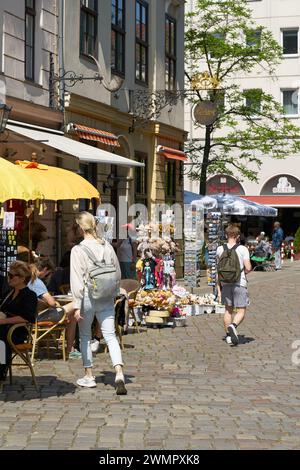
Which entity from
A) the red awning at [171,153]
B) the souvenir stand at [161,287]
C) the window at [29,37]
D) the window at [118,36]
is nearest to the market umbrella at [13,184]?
the souvenir stand at [161,287]

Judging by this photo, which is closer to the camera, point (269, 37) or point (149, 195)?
point (149, 195)

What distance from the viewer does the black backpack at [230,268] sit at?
1402cm

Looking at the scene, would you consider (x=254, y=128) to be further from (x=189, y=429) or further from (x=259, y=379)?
(x=189, y=429)

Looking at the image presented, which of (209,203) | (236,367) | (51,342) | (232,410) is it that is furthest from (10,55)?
(209,203)

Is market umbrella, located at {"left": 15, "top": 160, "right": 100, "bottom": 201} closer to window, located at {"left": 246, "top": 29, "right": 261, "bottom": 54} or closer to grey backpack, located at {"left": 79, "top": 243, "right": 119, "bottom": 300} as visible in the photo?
grey backpack, located at {"left": 79, "top": 243, "right": 119, "bottom": 300}

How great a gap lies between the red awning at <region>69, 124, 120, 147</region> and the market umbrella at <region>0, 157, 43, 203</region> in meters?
8.10

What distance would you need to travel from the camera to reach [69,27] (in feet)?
64.1

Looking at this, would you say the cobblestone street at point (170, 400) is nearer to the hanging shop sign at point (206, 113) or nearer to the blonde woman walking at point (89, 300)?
the blonde woman walking at point (89, 300)

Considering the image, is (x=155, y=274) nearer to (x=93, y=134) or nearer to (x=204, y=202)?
(x=93, y=134)

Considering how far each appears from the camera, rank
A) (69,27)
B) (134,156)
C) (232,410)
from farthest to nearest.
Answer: (134,156), (69,27), (232,410)

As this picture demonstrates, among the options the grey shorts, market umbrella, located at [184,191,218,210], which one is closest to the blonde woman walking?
the grey shorts

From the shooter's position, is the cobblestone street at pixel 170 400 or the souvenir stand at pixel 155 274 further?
the souvenir stand at pixel 155 274

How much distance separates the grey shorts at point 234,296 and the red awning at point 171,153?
1264 centimetres

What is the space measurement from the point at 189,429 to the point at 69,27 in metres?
13.3
